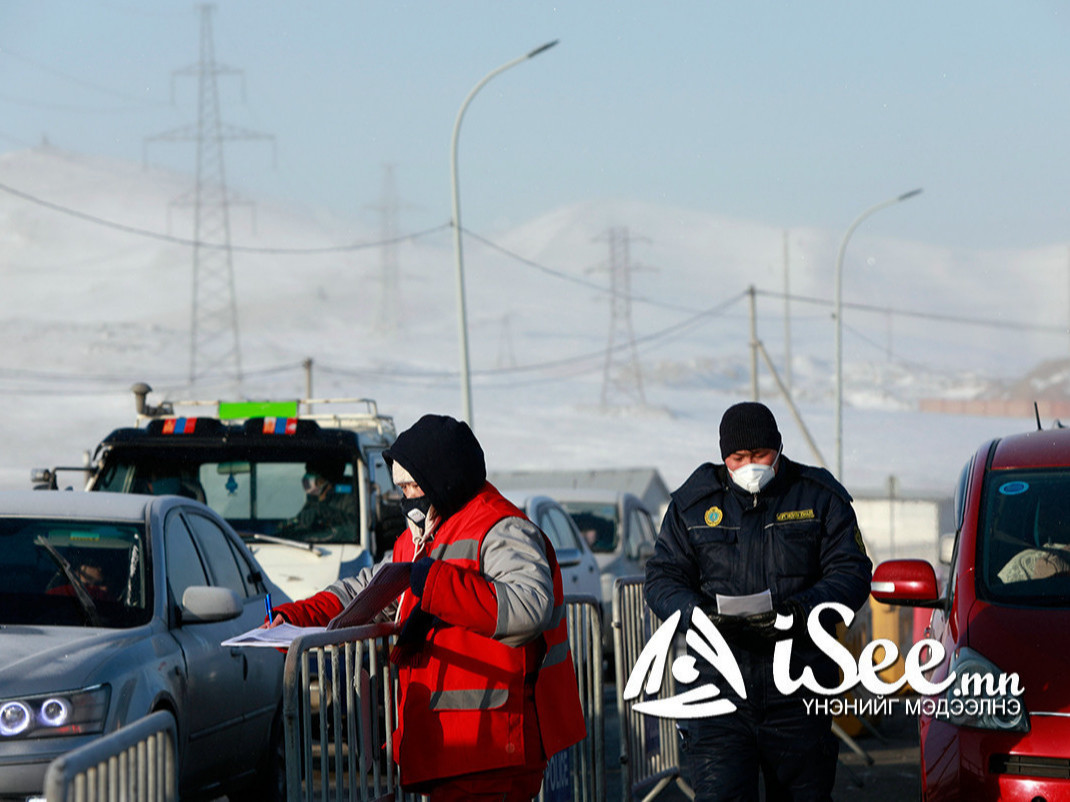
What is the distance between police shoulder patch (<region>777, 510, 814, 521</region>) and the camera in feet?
16.6

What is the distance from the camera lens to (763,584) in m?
5.06

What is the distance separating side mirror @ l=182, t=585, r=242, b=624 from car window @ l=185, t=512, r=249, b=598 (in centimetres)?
90

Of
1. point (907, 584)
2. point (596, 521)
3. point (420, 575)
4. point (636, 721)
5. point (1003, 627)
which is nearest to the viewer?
point (420, 575)

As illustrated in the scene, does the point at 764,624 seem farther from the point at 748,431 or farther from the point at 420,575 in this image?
the point at 420,575

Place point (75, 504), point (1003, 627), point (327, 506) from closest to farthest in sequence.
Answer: point (1003, 627)
point (75, 504)
point (327, 506)

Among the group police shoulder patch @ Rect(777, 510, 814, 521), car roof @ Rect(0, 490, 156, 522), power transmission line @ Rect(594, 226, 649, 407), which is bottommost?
police shoulder patch @ Rect(777, 510, 814, 521)

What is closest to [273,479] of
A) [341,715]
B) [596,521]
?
[341,715]

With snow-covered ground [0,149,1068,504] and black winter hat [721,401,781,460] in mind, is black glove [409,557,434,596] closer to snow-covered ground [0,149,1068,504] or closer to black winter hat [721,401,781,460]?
black winter hat [721,401,781,460]

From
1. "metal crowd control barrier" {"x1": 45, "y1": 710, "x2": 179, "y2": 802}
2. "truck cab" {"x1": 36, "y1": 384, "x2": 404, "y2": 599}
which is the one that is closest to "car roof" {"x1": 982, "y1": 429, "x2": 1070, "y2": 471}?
"metal crowd control barrier" {"x1": 45, "y1": 710, "x2": 179, "y2": 802}

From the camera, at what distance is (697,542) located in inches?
204

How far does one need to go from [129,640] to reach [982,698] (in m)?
3.30

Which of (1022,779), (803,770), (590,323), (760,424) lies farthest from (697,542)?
(590,323)

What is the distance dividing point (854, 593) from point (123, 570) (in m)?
3.40

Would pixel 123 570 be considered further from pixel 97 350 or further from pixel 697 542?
pixel 97 350
